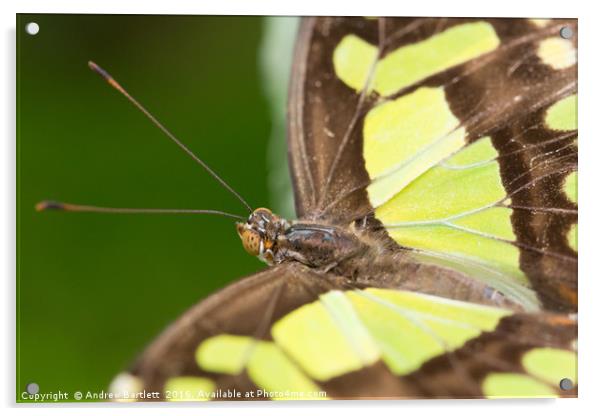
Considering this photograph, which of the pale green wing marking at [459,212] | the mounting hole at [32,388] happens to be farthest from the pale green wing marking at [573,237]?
the mounting hole at [32,388]

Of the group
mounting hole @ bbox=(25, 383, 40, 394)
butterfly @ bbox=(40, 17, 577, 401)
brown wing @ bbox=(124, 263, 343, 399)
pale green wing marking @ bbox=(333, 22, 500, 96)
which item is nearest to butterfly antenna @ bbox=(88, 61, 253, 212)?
butterfly @ bbox=(40, 17, 577, 401)

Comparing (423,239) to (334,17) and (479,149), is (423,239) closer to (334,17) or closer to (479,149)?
(479,149)

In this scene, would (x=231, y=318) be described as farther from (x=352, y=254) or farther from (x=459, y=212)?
(x=459, y=212)

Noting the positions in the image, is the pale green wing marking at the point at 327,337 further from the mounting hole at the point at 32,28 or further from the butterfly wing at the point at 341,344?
the mounting hole at the point at 32,28

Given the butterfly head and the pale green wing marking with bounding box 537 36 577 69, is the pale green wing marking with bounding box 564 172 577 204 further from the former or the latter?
the butterfly head

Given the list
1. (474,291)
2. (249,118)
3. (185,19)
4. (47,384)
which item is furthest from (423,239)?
(47,384)
